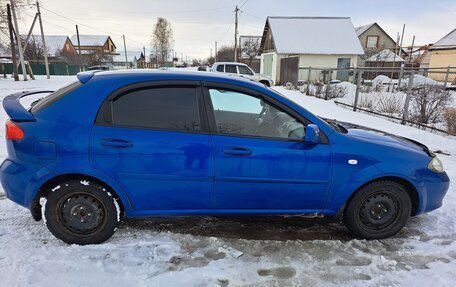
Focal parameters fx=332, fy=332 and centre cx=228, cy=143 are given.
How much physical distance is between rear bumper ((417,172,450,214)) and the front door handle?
1.84 m

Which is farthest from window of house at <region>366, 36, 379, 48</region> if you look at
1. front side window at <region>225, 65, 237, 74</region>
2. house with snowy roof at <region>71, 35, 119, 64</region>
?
house with snowy roof at <region>71, 35, 119, 64</region>

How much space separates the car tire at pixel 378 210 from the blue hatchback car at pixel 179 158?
0.05ft

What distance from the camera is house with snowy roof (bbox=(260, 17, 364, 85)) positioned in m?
30.4

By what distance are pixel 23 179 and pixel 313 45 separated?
102ft

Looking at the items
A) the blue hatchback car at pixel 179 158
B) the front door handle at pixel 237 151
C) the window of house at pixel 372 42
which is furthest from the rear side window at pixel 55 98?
the window of house at pixel 372 42

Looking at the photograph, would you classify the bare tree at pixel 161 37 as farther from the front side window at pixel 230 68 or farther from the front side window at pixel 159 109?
the front side window at pixel 159 109

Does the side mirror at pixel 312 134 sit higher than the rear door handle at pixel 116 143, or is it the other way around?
the side mirror at pixel 312 134

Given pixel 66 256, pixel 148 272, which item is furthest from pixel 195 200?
pixel 66 256

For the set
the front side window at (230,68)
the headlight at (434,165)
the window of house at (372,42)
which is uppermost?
the window of house at (372,42)

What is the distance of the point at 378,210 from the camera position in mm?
3393

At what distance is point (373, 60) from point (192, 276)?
132 ft

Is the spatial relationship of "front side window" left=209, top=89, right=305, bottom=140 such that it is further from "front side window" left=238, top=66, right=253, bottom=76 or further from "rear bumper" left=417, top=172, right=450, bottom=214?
"front side window" left=238, top=66, right=253, bottom=76

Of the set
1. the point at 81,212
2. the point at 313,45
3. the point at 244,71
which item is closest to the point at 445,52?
the point at 313,45

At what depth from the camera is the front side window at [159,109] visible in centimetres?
304
